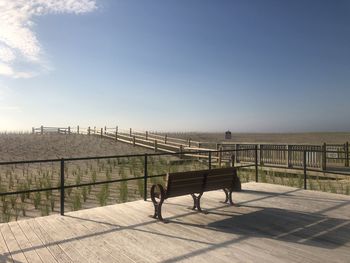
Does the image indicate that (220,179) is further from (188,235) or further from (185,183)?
(188,235)

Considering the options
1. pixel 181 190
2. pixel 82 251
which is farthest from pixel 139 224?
pixel 82 251

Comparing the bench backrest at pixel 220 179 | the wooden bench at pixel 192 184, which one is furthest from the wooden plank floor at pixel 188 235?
the bench backrest at pixel 220 179

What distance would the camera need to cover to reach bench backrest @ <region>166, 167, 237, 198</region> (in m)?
6.78

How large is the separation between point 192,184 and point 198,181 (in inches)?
6.7

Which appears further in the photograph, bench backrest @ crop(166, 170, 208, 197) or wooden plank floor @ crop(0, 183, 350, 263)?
bench backrest @ crop(166, 170, 208, 197)

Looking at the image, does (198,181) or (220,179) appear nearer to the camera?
(198,181)

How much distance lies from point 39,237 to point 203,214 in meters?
3.00

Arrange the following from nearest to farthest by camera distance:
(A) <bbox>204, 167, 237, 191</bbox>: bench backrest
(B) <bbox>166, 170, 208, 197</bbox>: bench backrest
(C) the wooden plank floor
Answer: (C) the wooden plank floor
(B) <bbox>166, 170, 208, 197</bbox>: bench backrest
(A) <bbox>204, 167, 237, 191</bbox>: bench backrest

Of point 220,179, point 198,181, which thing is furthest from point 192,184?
point 220,179

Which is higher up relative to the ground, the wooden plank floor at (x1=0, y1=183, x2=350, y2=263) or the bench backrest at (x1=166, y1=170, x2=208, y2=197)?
the bench backrest at (x1=166, y1=170, x2=208, y2=197)

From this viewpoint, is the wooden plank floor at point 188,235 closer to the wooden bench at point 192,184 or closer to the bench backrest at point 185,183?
the wooden bench at point 192,184

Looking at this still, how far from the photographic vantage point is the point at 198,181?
7223 millimetres

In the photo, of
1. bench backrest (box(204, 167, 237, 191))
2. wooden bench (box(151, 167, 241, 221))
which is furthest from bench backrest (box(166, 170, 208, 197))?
bench backrest (box(204, 167, 237, 191))

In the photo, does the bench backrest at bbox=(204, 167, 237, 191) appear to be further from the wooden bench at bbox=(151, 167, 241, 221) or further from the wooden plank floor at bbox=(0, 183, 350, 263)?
the wooden plank floor at bbox=(0, 183, 350, 263)
